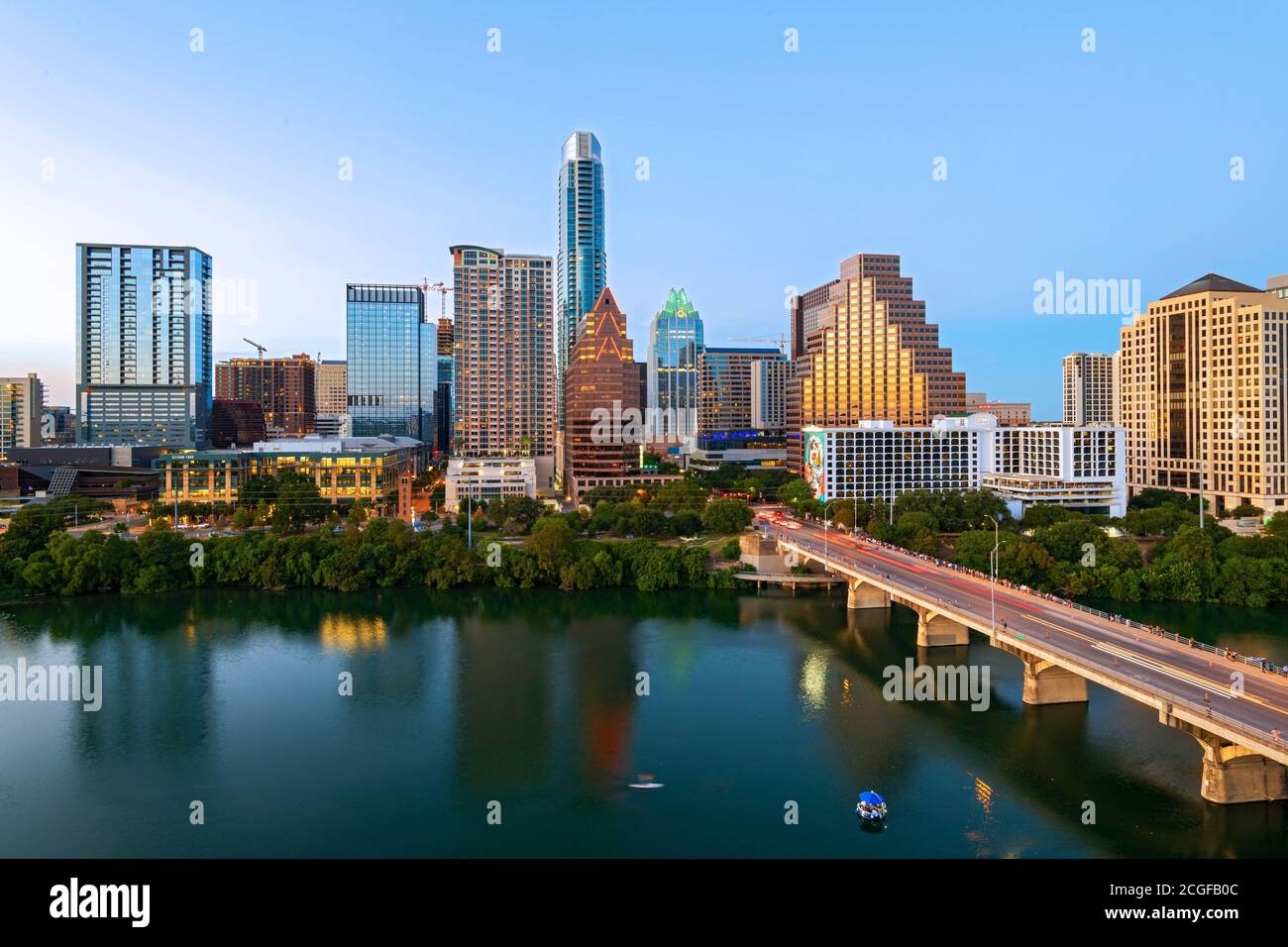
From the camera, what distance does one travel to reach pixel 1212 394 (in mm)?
66062

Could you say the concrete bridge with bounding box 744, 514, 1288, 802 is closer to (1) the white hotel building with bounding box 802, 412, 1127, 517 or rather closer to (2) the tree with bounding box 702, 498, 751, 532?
(2) the tree with bounding box 702, 498, 751, 532

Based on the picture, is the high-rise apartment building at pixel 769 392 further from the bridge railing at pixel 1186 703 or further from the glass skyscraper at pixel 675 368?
the bridge railing at pixel 1186 703

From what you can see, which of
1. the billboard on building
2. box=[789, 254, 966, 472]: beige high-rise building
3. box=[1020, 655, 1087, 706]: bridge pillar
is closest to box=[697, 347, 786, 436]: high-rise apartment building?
box=[789, 254, 966, 472]: beige high-rise building

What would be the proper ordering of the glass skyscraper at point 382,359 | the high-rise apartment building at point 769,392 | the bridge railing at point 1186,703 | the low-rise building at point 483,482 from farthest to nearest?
1. the high-rise apartment building at point 769,392
2. the glass skyscraper at point 382,359
3. the low-rise building at point 483,482
4. the bridge railing at point 1186,703

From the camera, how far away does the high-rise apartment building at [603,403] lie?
7844 centimetres

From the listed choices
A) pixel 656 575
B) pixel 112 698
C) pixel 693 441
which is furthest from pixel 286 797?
pixel 693 441

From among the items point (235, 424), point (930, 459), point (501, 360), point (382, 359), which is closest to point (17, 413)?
point (235, 424)

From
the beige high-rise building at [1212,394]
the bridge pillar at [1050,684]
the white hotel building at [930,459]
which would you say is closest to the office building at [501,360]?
the white hotel building at [930,459]

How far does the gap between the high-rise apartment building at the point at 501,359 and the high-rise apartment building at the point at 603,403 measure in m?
22.3

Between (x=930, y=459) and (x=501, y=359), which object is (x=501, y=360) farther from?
(x=930, y=459)

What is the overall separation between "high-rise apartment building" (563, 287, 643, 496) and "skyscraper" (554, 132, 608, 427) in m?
41.6

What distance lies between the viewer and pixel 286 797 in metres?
21.7

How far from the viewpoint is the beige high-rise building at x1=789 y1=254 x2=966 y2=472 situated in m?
87.8

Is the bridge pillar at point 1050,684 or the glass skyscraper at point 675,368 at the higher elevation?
the glass skyscraper at point 675,368
